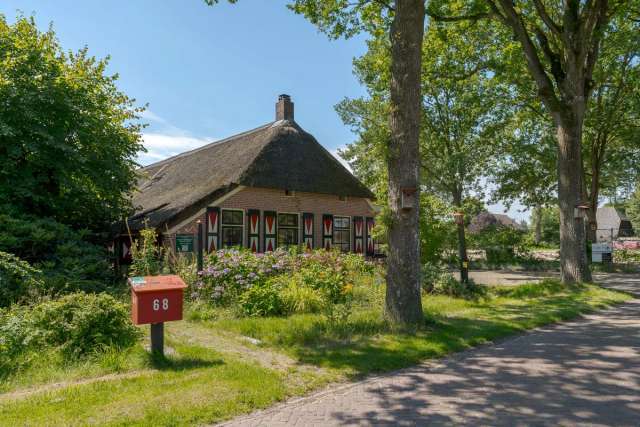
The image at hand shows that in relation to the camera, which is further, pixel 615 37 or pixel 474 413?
pixel 615 37

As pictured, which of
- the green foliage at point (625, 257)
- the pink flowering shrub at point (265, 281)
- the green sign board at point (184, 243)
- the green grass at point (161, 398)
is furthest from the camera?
the green foliage at point (625, 257)

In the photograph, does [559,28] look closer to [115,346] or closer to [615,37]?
[615,37]

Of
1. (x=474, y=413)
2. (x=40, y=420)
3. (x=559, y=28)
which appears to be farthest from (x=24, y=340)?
(x=559, y=28)

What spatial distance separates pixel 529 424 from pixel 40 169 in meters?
12.1

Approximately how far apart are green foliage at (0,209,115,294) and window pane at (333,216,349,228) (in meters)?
9.62

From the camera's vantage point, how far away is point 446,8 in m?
13.4

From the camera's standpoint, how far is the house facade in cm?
1482

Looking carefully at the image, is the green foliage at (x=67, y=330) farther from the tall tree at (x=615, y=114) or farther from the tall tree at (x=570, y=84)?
the tall tree at (x=615, y=114)

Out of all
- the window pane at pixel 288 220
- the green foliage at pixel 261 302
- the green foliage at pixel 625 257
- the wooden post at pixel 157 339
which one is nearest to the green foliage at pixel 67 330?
the wooden post at pixel 157 339

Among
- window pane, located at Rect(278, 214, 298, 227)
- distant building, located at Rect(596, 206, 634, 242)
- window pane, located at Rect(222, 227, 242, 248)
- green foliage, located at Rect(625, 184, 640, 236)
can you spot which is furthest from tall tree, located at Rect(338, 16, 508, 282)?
distant building, located at Rect(596, 206, 634, 242)

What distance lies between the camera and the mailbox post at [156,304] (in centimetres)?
513

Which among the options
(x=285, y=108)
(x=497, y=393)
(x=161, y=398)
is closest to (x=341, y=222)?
(x=285, y=108)

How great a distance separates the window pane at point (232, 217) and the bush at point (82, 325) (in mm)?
9300

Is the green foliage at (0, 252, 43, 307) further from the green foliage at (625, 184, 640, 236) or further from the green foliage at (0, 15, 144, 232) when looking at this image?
the green foliage at (625, 184, 640, 236)
